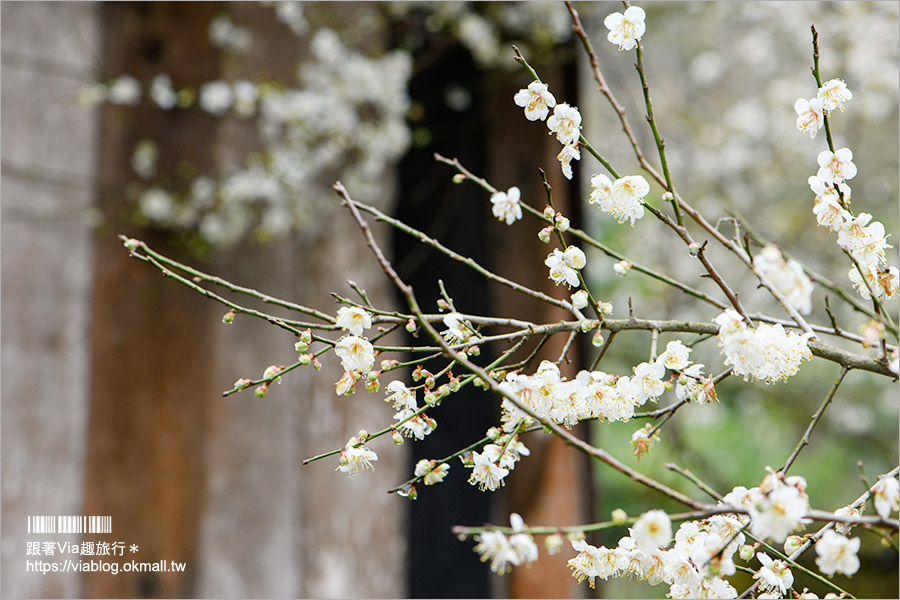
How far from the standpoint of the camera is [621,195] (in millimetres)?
598

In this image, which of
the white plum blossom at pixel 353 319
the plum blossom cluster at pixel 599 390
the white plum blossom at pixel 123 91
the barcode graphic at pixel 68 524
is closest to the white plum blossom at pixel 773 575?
the plum blossom cluster at pixel 599 390

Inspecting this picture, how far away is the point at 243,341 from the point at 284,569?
0.44 meters

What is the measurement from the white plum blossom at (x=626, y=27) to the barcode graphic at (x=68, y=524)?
4.04ft

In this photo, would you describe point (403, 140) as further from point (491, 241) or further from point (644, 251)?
point (644, 251)

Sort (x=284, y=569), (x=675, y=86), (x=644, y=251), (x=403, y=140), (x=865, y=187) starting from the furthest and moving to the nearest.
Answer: (x=675, y=86) < (x=644, y=251) < (x=865, y=187) < (x=403, y=140) < (x=284, y=569)

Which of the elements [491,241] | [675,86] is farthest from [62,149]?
[675,86]

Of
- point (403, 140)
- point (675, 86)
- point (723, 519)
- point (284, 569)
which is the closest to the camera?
point (723, 519)

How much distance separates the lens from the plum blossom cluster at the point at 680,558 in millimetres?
477

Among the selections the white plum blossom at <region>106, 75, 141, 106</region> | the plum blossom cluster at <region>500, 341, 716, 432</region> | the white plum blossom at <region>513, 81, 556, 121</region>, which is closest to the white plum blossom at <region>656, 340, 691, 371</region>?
the plum blossom cluster at <region>500, 341, 716, 432</region>

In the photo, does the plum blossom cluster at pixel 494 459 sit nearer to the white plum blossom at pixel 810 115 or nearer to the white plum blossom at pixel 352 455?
the white plum blossom at pixel 352 455

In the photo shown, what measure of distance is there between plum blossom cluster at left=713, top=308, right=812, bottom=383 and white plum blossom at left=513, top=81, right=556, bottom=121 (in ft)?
0.69

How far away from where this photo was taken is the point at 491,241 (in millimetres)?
1563

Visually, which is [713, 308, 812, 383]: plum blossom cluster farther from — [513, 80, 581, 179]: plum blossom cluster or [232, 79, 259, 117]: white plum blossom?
[232, 79, 259, 117]: white plum blossom

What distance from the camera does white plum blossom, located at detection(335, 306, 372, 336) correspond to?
21.2 inches
